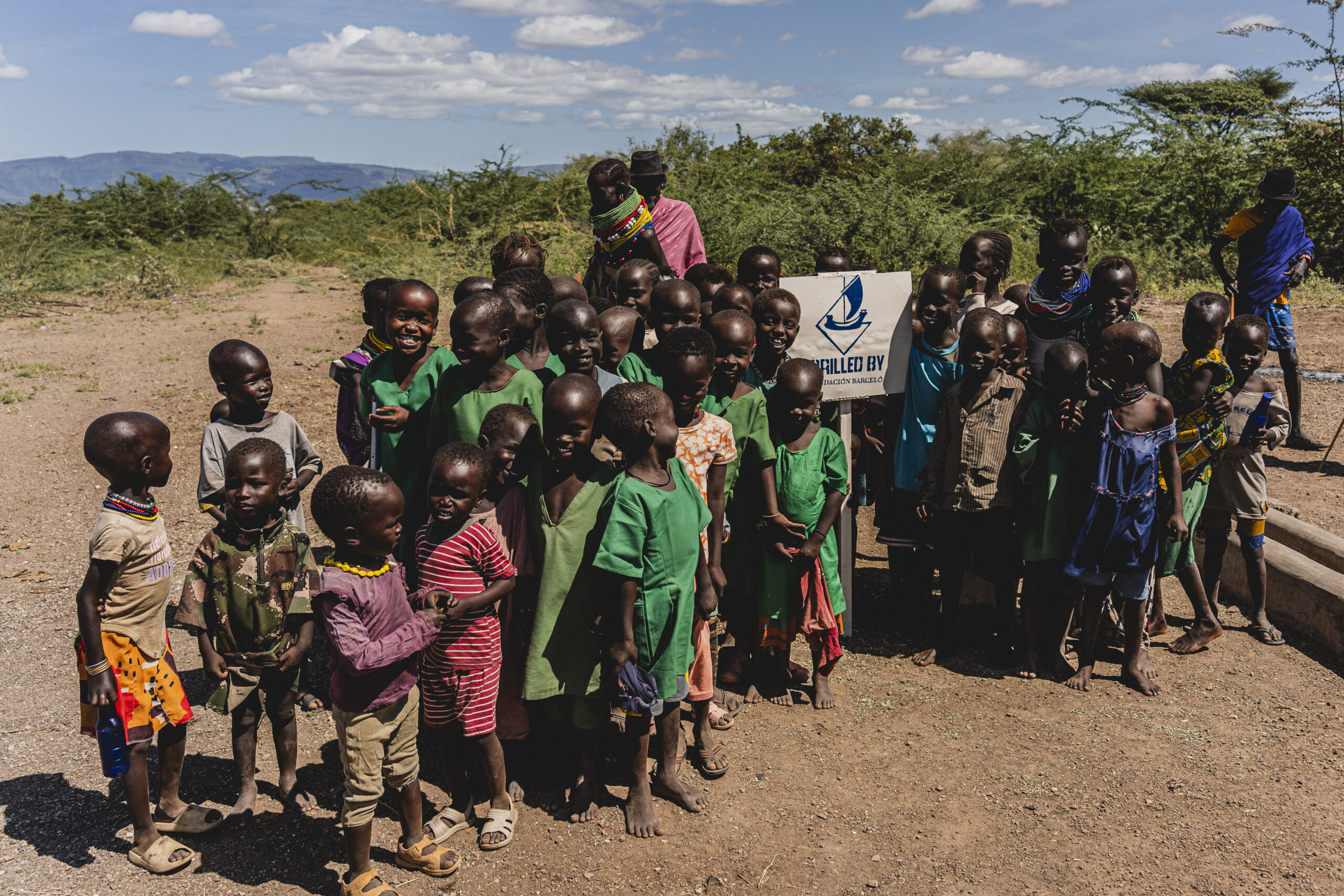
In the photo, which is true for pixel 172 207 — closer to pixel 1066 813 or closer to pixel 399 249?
pixel 399 249

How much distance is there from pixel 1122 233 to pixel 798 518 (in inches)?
506

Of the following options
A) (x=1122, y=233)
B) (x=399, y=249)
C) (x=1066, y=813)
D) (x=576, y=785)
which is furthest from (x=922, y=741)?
(x=399, y=249)

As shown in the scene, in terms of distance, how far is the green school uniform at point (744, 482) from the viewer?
3680 mm

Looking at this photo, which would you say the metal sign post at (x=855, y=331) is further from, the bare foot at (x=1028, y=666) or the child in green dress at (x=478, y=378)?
the child in green dress at (x=478, y=378)

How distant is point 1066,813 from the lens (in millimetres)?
3203

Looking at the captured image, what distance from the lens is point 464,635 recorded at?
2.97m

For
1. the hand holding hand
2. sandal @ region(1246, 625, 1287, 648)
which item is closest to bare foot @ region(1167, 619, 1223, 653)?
sandal @ region(1246, 625, 1287, 648)

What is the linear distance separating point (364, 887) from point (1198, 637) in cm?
401

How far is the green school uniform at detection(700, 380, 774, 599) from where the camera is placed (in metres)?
3.68

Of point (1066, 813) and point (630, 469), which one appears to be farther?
point (1066, 813)

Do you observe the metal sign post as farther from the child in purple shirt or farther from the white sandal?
the child in purple shirt

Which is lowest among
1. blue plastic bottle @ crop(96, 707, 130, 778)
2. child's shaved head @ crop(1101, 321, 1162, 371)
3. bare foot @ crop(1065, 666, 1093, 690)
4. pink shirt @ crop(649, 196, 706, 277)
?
bare foot @ crop(1065, 666, 1093, 690)

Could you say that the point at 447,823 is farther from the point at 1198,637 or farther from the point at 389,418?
the point at 1198,637

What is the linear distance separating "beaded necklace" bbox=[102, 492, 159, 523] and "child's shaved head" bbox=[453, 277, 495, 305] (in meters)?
1.62
